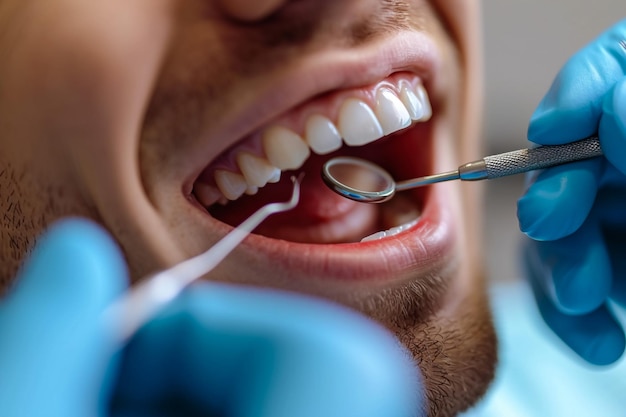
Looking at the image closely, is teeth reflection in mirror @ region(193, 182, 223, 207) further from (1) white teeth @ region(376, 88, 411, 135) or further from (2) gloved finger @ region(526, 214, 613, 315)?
(2) gloved finger @ region(526, 214, 613, 315)

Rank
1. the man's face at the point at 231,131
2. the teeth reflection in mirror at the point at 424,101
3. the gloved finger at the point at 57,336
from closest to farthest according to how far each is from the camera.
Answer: the gloved finger at the point at 57,336, the man's face at the point at 231,131, the teeth reflection in mirror at the point at 424,101

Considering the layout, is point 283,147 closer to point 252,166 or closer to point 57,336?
point 252,166

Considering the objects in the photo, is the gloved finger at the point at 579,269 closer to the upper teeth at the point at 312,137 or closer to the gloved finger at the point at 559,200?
the gloved finger at the point at 559,200

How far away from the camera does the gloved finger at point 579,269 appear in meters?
0.82

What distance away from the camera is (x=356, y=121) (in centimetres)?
77

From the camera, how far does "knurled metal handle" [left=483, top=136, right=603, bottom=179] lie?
728mm

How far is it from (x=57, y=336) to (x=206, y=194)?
0.81 ft

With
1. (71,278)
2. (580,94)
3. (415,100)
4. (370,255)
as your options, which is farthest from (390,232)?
(71,278)

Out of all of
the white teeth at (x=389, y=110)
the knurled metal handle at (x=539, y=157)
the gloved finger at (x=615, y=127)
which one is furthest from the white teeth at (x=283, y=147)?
the gloved finger at (x=615, y=127)

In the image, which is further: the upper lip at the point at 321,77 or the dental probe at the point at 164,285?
the upper lip at the point at 321,77

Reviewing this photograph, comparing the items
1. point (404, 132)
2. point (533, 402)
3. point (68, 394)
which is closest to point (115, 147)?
point (68, 394)

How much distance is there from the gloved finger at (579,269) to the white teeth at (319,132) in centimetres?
37

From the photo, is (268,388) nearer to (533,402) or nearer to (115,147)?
(115,147)

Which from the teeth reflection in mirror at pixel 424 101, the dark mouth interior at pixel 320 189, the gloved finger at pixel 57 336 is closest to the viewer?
the gloved finger at pixel 57 336
